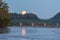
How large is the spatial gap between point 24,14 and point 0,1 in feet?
109

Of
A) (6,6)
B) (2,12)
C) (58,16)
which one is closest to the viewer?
(2,12)

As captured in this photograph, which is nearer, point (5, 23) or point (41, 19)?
point (5, 23)

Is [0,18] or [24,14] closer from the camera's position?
[0,18]

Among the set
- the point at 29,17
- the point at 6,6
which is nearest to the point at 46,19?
the point at 29,17

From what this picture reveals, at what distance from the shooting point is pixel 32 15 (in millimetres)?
87500

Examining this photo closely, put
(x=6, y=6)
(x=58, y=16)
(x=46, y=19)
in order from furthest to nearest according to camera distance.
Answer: (x=58, y=16) < (x=46, y=19) < (x=6, y=6)

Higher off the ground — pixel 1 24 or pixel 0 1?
pixel 0 1

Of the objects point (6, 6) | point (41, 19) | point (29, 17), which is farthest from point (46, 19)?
point (6, 6)

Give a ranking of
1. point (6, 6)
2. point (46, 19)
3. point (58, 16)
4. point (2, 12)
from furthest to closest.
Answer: point (58, 16) < point (46, 19) < point (6, 6) < point (2, 12)

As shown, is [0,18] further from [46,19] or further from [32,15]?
[32,15]

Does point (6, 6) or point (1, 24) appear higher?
point (6, 6)

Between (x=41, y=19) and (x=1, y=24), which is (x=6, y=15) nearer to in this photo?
(x=1, y=24)

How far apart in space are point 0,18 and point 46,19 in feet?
97.3

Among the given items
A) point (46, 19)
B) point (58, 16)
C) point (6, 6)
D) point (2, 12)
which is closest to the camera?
point (2, 12)
